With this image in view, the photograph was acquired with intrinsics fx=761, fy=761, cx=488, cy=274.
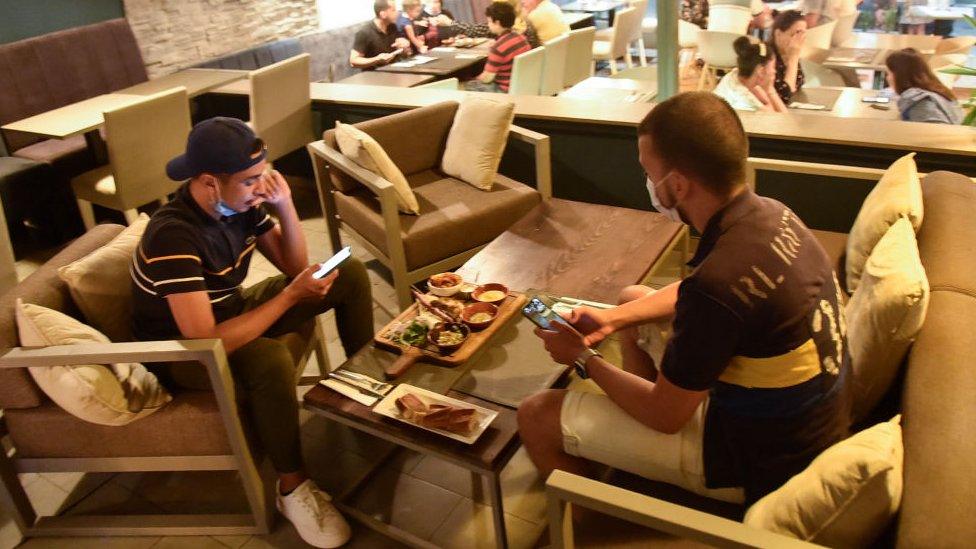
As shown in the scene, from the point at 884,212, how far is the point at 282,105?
328 centimetres

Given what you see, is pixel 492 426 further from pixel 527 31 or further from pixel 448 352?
pixel 527 31

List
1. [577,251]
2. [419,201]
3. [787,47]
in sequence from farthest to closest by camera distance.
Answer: [787,47] < [419,201] < [577,251]

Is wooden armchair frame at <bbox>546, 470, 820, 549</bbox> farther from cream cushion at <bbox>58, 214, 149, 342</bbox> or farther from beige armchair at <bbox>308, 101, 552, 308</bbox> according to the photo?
beige armchair at <bbox>308, 101, 552, 308</bbox>

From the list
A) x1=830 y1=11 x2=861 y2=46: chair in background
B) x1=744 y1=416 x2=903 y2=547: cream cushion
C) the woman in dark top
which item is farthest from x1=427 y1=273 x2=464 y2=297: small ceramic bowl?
x1=830 y1=11 x2=861 y2=46: chair in background

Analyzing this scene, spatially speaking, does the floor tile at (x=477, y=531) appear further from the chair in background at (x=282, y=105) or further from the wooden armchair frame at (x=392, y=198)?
the chair in background at (x=282, y=105)

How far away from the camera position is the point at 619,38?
6.92 meters

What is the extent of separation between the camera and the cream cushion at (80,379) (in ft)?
6.24

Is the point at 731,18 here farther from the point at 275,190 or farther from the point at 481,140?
the point at 275,190

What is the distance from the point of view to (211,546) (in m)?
2.16

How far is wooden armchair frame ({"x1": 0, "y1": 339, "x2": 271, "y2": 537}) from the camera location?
73.5 inches

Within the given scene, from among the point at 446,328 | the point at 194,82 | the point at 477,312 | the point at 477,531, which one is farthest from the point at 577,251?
the point at 194,82

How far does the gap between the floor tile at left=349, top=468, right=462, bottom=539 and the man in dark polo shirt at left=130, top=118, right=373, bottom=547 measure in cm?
14

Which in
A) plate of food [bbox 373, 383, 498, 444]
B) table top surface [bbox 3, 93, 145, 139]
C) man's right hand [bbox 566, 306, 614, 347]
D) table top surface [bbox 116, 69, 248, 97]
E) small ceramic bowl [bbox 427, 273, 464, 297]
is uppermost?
table top surface [bbox 116, 69, 248, 97]

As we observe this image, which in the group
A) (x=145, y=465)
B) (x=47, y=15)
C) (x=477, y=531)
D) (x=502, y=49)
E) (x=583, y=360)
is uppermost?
(x=47, y=15)
